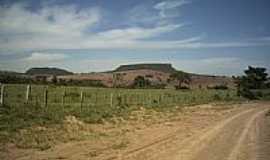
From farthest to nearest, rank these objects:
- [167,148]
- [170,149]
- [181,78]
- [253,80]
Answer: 1. [181,78]
2. [253,80]
3. [167,148]
4. [170,149]

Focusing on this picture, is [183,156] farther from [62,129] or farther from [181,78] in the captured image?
[181,78]

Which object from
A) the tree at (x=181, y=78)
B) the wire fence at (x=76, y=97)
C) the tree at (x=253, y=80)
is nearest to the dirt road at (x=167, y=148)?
the wire fence at (x=76, y=97)

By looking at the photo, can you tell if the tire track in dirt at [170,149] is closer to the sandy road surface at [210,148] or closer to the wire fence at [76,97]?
the sandy road surface at [210,148]

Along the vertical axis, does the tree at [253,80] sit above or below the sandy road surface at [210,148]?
above

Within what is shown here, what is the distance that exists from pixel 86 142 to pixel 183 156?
4.76 m

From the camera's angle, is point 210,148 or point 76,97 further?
point 76,97

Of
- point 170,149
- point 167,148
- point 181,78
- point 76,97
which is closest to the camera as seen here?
point 170,149

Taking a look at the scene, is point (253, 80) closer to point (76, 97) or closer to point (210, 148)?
point (76, 97)

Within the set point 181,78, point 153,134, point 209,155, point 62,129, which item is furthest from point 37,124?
point 181,78

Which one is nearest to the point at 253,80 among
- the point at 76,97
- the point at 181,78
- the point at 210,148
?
the point at 181,78

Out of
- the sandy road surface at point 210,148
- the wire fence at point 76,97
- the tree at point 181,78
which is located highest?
the tree at point 181,78

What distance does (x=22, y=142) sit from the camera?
14.5 meters

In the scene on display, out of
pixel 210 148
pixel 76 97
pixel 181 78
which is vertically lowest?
pixel 210 148

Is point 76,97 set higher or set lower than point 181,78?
lower
